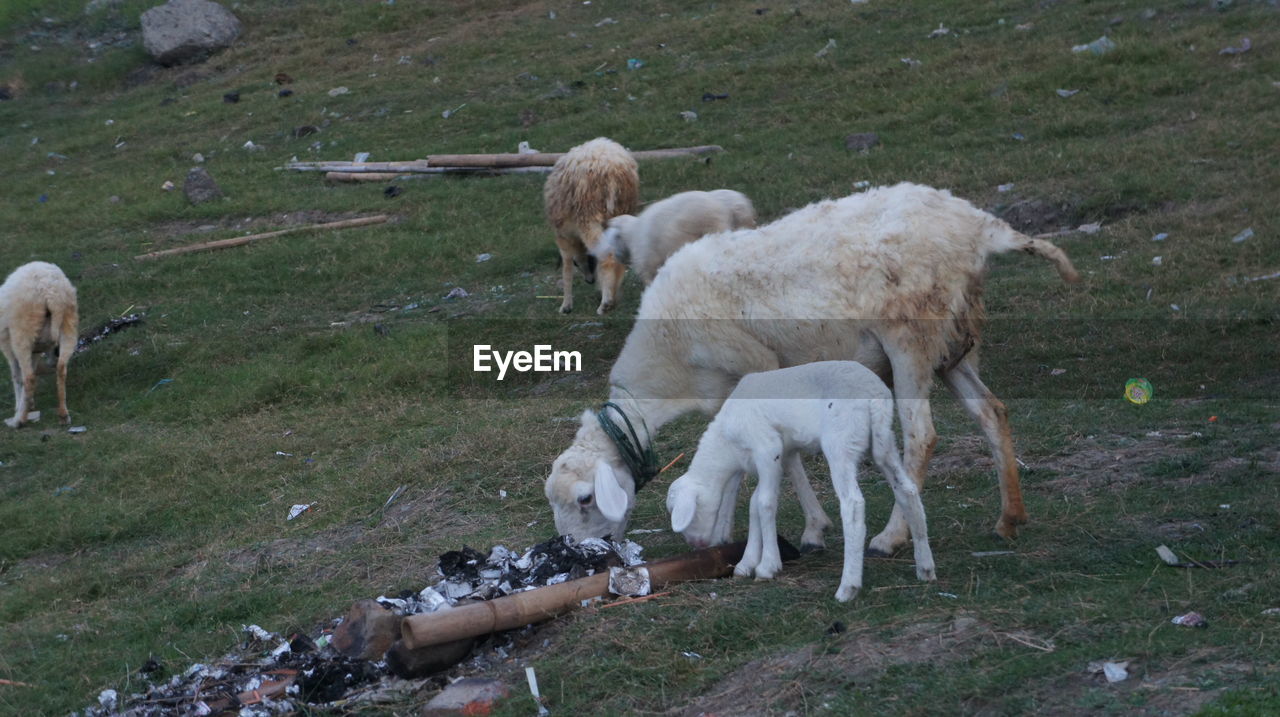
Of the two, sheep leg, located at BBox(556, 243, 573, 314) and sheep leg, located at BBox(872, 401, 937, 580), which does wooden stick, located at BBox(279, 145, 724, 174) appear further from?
sheep leg, located at BBox(872, 401, 937, 580)

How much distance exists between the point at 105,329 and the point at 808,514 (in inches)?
367

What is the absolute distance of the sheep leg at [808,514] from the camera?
5.96 m

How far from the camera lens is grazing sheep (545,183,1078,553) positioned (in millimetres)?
5801

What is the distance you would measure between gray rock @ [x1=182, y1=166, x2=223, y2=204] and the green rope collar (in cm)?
1254

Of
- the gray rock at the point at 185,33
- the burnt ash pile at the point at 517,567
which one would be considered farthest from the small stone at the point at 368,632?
the gray rock at the point at 185,33

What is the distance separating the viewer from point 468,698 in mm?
4625

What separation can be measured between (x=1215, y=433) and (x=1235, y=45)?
10.4 m

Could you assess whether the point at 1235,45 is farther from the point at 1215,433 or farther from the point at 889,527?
the point at 889,527

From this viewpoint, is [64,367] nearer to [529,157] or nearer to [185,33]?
[529,157]

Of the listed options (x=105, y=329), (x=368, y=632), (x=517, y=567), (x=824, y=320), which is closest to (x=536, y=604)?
(x=517, y=567)

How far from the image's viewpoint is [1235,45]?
15.6 m

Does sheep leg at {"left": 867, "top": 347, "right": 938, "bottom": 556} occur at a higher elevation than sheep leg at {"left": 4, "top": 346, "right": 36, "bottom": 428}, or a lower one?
higher

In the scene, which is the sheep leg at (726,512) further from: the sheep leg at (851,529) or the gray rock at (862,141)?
the gray rock at (862,141)

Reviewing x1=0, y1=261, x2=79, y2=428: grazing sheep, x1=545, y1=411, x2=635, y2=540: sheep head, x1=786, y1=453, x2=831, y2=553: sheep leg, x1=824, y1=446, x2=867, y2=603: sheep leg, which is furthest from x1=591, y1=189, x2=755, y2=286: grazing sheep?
x1=0, y1=261, x2=79, y2=428: grazing sheep
